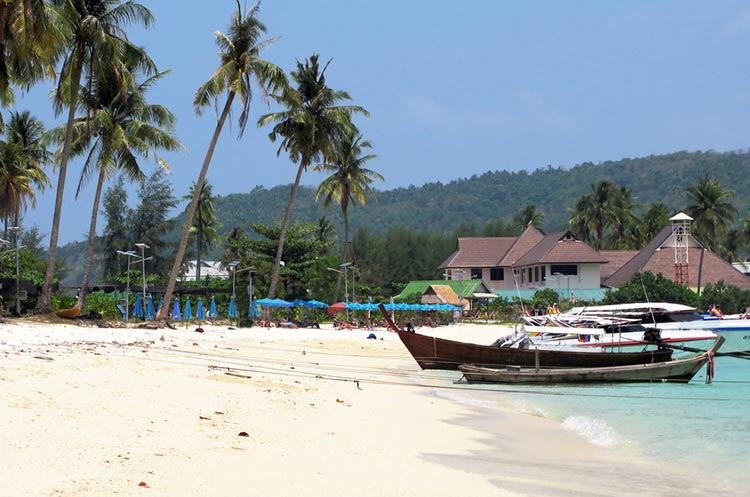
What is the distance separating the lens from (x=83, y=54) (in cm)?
2875

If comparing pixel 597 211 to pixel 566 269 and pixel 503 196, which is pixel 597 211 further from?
pixel 503 196

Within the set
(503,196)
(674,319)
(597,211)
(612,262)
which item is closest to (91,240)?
(674,319)

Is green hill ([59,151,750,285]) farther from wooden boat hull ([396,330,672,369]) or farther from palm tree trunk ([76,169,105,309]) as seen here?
wooden boat hull ([396,330,672,369])

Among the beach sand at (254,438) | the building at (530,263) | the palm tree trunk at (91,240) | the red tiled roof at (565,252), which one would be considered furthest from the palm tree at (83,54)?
the red tiled roof at (565,252)

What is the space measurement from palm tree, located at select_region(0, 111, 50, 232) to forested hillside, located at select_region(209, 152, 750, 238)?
112504mm

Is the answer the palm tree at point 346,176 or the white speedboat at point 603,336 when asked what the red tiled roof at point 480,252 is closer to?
the palm tree at point 346,176

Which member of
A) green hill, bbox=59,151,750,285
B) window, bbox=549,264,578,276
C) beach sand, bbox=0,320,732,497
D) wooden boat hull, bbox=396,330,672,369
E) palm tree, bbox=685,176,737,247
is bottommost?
beach sand, bbox=0,320,732,497

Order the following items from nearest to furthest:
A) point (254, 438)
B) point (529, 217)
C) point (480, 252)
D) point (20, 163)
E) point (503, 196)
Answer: point (254, 438) < point (20, 163) < point (480, 252) < point (529, 217) < point (503, 196)

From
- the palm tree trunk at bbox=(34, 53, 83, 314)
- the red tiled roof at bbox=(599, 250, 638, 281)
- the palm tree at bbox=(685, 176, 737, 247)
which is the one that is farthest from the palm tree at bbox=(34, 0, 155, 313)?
the palm tree at bbox=(685, 176, 737, 247)

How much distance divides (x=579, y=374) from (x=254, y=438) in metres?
14.2

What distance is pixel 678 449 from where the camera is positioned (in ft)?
42.5

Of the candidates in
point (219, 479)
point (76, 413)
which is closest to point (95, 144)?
point (76, 413)

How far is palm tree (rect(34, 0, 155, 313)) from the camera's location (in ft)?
92.6

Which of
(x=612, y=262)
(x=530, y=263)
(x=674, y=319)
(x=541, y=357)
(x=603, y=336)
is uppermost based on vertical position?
(x=612, y=262)
